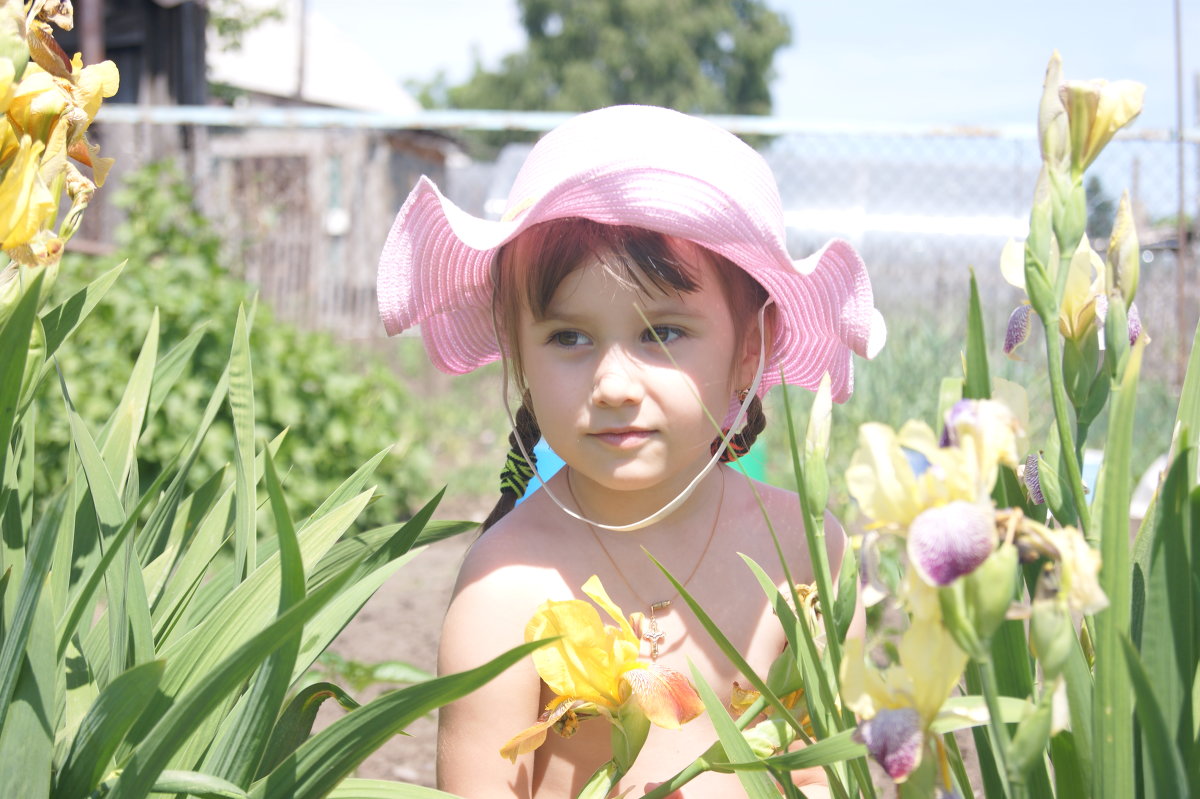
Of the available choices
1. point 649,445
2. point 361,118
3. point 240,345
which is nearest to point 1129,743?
point 649,445

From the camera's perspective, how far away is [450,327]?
1.67m

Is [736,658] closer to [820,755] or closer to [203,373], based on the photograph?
[820,755]

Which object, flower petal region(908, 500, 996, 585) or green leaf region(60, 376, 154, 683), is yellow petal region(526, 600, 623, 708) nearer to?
green leaf region(60, 376, 154, 683)

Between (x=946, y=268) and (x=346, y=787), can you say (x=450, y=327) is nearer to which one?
(x=346, y=787)

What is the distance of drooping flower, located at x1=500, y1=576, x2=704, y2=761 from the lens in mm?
1004

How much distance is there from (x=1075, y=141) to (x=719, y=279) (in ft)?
2.42

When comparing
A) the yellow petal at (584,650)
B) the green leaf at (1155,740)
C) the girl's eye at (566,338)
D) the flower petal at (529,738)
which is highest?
the girl's eye at (566,338)

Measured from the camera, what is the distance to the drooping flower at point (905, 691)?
23.1 inches

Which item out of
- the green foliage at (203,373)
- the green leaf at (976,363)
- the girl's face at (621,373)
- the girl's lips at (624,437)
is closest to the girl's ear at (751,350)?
the girl's face at (621,373)

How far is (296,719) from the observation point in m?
1.10

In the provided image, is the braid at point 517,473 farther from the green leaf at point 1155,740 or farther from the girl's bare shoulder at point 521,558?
the green leaf at point 1155,740

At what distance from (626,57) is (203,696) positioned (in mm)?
37526

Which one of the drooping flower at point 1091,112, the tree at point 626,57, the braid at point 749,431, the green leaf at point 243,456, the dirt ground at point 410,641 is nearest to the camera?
the drooping flower at point 1091,112

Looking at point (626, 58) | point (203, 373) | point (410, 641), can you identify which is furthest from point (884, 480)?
point (626, 58)
